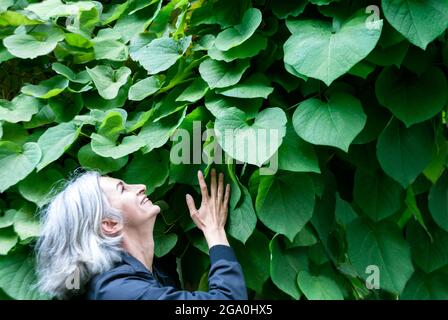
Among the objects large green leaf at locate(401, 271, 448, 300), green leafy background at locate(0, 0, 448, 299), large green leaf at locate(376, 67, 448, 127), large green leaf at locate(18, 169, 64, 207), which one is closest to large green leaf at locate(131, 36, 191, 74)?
green leafy background at locate(0, 0, 448, 299)

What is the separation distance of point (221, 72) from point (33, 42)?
20.3 inches

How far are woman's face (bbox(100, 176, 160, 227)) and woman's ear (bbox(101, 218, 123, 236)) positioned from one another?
0.08 ft

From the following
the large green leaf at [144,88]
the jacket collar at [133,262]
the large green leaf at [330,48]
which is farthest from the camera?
the large green leaf at [144,88]

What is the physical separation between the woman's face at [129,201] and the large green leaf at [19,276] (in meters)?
0.27

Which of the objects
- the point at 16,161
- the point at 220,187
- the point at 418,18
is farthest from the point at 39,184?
the point at 418,18

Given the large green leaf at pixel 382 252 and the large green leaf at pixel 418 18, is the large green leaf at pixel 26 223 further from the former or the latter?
the large green leaf at pixel 418 18

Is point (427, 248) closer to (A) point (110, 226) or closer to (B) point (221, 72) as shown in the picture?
(B) point (221, 72)

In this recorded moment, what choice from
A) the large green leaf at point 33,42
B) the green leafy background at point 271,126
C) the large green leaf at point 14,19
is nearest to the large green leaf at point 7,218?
the green leafy background at point 271,126

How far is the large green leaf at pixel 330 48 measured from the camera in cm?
117

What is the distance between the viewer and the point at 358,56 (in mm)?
1166

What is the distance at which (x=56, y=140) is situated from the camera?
146cm

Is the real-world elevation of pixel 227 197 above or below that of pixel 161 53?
below

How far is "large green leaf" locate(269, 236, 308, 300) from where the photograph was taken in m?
1.36
